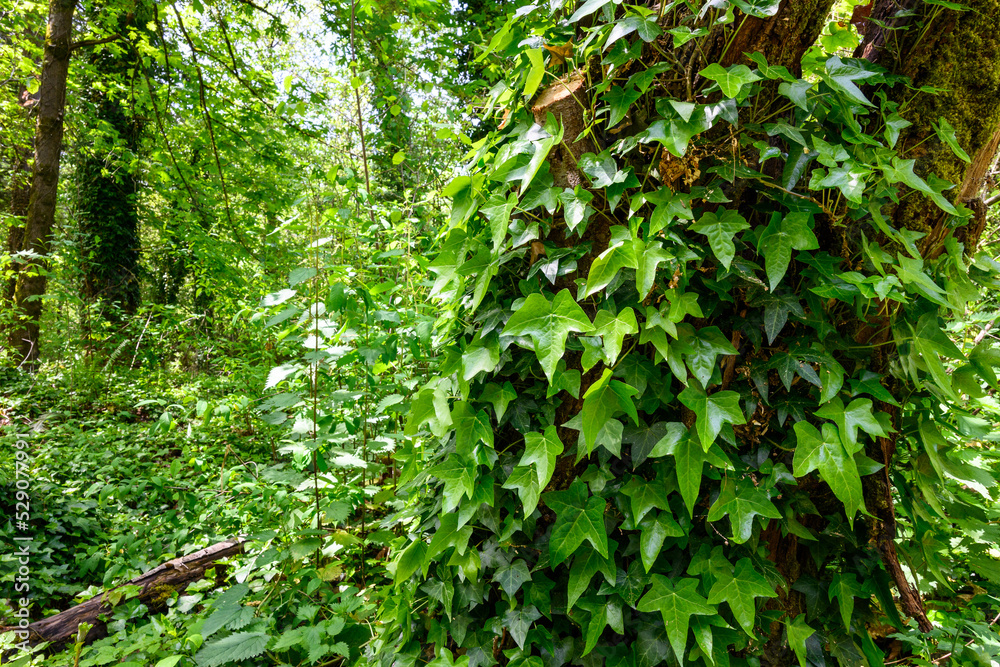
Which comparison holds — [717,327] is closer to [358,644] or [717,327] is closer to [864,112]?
[864,112]

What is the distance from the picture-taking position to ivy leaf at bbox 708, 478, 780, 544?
3.58 feet

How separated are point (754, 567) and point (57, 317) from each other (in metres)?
9.07

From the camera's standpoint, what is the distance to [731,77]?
1.04 m

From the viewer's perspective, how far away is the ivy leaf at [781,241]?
1.07 metres

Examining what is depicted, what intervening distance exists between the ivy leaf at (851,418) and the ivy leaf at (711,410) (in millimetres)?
203

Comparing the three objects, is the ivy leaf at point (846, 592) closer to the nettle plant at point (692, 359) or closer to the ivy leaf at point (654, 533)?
the nettle plant at point (692, 359)

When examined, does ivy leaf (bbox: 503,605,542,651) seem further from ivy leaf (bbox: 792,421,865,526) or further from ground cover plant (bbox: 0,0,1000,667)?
ivy leaf (bbox: 792,421,865,526)

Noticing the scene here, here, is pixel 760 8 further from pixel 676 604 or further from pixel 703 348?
pixel 676 604

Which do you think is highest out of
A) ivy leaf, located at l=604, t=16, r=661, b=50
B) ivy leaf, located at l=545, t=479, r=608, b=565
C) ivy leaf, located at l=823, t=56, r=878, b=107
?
ivy leaf, located at l=604, t=16, r=661, b=50

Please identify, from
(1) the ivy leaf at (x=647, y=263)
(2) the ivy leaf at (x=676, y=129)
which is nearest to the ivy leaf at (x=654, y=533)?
(1) the ivy leaf at (x=647, y=263)

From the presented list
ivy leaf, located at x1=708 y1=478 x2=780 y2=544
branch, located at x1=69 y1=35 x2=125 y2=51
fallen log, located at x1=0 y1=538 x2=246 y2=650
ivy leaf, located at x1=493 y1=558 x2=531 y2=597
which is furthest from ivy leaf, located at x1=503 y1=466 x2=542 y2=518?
branch, located at x1=69 y1=35 x2=125 y2=51

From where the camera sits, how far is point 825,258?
1.13 meters

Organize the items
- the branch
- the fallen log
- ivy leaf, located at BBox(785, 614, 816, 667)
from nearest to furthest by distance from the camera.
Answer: ivy leaf, located at BBox(785, 614, 816, 667), the fallen log, the branch

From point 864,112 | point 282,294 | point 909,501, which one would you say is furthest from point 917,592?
point 282,294
